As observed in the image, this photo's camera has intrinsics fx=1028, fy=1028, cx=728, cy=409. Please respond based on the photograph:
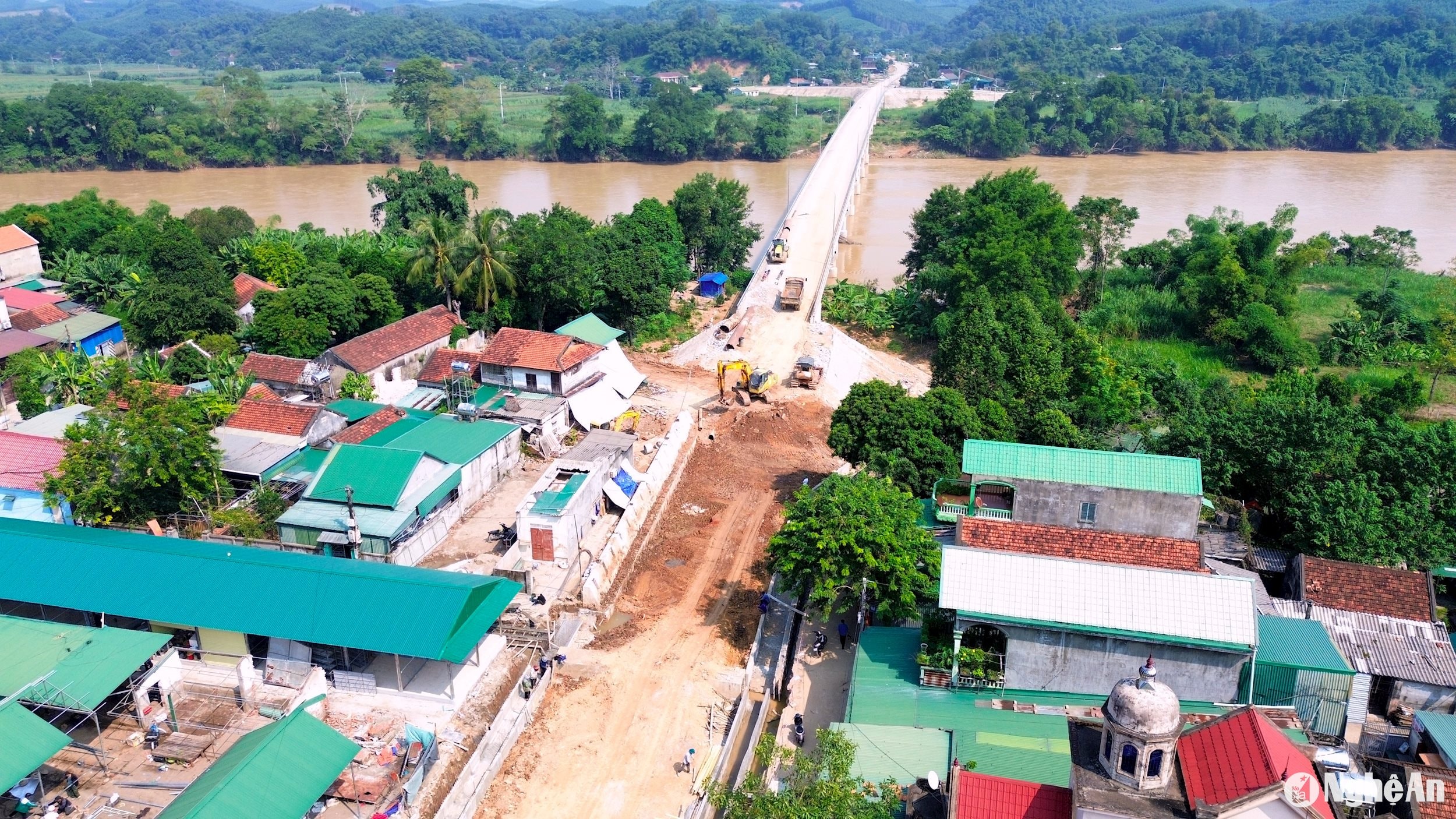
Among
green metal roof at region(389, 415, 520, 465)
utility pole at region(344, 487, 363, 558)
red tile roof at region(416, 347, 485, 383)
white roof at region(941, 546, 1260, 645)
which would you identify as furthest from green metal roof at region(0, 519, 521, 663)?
red tile roof at region(416, 347, 485, 383)

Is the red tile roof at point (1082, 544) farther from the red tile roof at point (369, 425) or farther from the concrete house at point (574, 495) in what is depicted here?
the red tile roof at point (369, 425)

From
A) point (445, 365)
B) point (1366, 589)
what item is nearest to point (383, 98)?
point (445, 365)

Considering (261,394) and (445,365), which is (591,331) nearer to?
(445,365)

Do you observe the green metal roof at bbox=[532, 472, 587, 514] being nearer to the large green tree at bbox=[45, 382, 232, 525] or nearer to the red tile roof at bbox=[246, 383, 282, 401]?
the large green tree at bbox=[45, 382, 232, 525]

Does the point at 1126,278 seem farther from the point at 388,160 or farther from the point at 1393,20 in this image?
the point at 1393,20

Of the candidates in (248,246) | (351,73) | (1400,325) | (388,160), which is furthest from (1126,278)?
(351,73)

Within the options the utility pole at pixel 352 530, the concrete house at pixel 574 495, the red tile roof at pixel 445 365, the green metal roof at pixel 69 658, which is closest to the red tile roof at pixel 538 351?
the red tile roof at pixel 445 365

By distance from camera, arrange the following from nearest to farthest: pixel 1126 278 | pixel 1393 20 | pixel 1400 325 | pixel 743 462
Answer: pixel 743 462, pixel 1400 325, pixel 1126 278, pixel 1393 20
